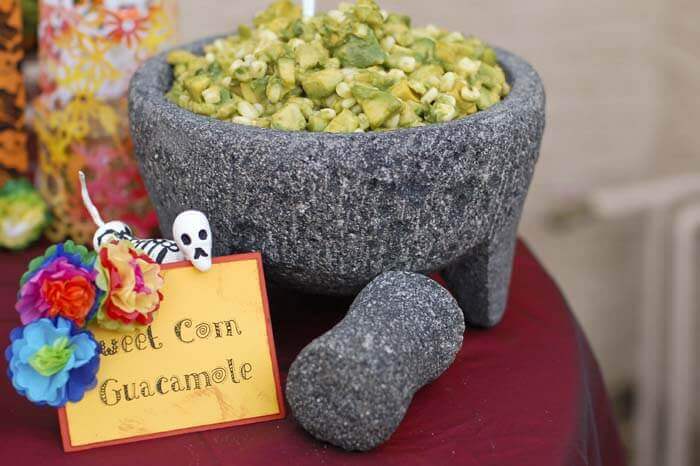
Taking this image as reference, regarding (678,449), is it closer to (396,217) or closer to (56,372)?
(396,217)

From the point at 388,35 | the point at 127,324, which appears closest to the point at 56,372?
the point at 127,324

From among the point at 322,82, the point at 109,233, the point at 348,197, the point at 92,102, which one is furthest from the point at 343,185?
the point at 92,102

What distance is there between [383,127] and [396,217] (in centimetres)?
8

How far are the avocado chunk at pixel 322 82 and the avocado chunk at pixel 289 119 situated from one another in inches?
1.3

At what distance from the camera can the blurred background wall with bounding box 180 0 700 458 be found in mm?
1717

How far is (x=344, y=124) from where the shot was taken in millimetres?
781

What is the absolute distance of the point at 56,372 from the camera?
70 centimetres

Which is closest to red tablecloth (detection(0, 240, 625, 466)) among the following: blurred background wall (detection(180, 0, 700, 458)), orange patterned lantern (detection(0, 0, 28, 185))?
orange patterned lantern (detection(0, 0, 28, 185))

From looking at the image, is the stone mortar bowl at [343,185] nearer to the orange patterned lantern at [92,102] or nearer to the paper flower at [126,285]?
the paper flower at [126,285]

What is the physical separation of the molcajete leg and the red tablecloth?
0.07 feet

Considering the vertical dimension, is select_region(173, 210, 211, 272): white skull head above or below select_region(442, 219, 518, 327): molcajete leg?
above

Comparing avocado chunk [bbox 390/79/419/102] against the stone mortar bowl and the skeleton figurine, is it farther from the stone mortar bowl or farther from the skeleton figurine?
the skeleton figurine

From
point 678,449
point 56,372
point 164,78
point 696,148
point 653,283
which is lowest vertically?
point 678,449

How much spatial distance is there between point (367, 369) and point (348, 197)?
0.49ft
